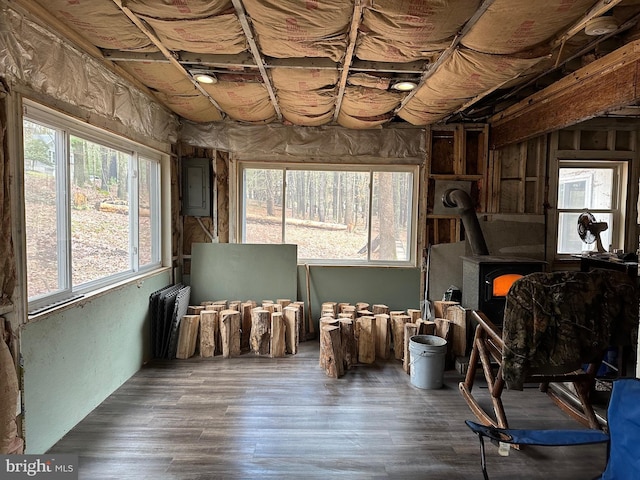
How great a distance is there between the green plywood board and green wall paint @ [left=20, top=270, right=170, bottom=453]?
103cm

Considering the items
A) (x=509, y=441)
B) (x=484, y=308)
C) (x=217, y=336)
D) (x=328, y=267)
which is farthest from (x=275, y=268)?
(x=509, y=441)

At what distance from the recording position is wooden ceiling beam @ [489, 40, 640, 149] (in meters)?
2.71

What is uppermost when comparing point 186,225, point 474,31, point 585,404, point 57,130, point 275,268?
point 474,31

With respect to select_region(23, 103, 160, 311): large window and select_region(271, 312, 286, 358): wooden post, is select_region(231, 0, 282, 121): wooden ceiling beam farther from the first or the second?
select_region(271, 312, 286, 358): wooden post

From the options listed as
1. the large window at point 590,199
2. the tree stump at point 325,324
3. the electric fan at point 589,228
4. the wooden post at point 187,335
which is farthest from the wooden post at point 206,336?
the large window at point 590,199

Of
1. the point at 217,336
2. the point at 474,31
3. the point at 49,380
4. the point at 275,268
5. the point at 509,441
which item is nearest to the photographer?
the point at 509,441

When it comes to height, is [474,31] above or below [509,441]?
above

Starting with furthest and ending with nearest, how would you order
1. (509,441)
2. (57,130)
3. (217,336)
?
(217,336)
(57,130)
(509,441)

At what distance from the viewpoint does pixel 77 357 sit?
2.85 meters

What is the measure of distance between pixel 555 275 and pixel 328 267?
9.84ft

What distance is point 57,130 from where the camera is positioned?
9.04 ft

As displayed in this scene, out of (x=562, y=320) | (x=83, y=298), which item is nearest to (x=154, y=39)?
(x=83, y=298)

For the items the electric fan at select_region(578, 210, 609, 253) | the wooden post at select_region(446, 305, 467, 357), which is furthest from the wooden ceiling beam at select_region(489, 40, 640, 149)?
the wooden post at select_region(446, 305, 467, 357)

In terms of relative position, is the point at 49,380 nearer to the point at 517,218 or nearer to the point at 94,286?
the point at 94,286
